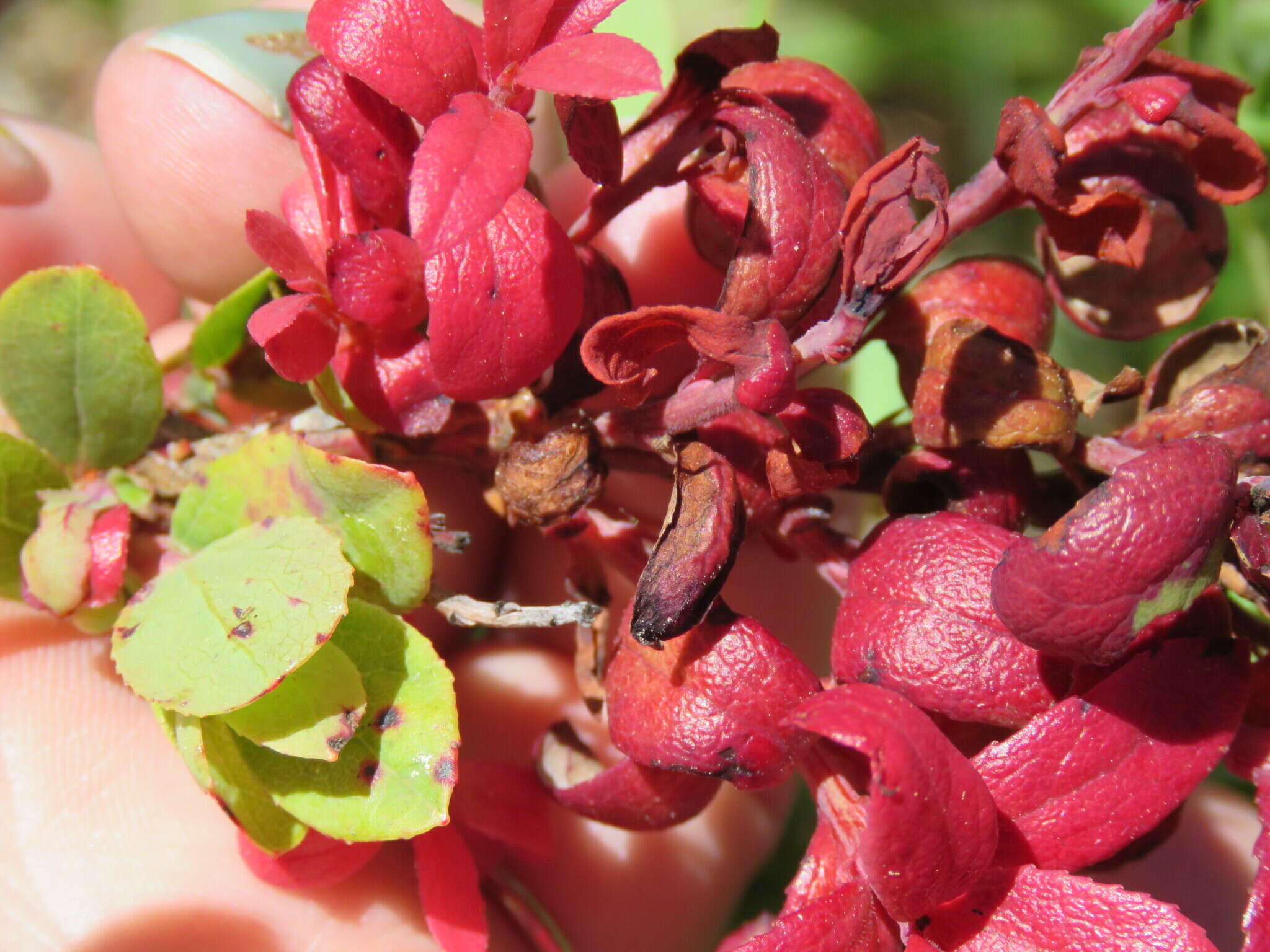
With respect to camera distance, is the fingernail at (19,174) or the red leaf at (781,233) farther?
the fingernail at (19,174)

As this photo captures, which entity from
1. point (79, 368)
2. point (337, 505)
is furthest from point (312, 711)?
point (79, 368)

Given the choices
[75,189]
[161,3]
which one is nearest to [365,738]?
[75,189]

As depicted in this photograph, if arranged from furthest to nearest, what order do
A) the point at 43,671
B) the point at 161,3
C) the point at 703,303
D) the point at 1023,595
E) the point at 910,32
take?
the point at 161,3, the point at 910,32, the point at 703,303, the point at 43,671, the point at 1023,595

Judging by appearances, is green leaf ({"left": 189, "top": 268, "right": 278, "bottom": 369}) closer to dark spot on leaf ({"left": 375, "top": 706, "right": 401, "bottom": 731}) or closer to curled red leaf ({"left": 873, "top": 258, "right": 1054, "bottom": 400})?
dark spot on leaf ({"left": 375, "top": 706, "right": 401, "bottom": 731})

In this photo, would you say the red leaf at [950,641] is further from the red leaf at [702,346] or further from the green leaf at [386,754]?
the green leaf at [386,754]

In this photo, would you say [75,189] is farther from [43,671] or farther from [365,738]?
[365,738]

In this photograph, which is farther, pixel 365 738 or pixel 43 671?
pixel 43 671

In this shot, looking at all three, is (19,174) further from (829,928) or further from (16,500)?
(829,928)

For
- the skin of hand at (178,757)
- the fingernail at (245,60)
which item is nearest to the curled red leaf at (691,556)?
the skin of hand at (178,757)
